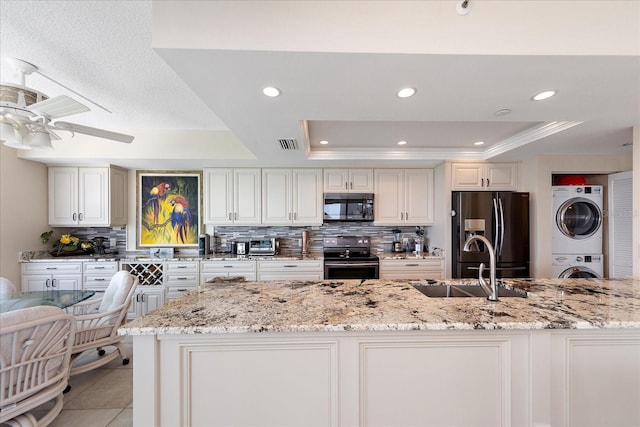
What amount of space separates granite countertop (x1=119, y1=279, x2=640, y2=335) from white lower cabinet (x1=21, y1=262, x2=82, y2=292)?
3.00 meters

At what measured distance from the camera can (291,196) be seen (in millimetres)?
3943

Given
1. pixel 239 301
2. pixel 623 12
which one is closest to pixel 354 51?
pixel 623 12

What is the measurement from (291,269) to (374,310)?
2.38 m

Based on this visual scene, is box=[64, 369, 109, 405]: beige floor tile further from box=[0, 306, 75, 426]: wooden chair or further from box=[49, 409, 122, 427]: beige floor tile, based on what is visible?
box=[0, 306, 75, 426]: wooden chair

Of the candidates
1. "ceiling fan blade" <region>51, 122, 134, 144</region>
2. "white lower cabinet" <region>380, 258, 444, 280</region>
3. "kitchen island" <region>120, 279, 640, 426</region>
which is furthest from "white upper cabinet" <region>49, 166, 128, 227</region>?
"white lower cabinet" <region>380, 258, 444, 280</region>

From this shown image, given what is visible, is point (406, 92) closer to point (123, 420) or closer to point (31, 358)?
point (31, 358)

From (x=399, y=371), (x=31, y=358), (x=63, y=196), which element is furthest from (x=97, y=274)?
(x=399, y=371)

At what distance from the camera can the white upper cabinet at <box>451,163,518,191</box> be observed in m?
3.65

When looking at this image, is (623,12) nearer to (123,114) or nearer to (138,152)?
(123,114)

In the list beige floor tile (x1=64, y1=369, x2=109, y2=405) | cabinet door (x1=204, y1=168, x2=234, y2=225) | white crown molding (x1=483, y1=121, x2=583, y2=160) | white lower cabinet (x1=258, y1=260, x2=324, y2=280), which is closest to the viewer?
beige floor tile (x1=64, y1=369, x2=109, y2=405)

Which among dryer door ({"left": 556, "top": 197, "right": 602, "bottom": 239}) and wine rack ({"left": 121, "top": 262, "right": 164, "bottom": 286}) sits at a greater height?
dryer door ({"left": 556, "top": 197, "right": 602, "bottom": 239})

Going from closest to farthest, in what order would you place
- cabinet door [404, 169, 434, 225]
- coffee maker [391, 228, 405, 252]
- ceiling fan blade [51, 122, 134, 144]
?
ceiling fan blade [51, 122, 134, 144] < cabinet door [404, 169, 434, 225] < coffee maker [391, 228, 405, 252]

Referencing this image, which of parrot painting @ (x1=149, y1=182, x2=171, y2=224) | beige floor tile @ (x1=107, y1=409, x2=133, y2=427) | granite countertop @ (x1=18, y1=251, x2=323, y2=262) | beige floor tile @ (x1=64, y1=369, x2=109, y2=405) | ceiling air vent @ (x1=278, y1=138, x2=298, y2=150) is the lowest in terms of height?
beige floor tile @ (x1=64, y1=369, x2=109, y2=405)

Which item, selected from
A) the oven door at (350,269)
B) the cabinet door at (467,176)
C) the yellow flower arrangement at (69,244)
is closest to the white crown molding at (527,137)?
the cabinet door at (467,176)
